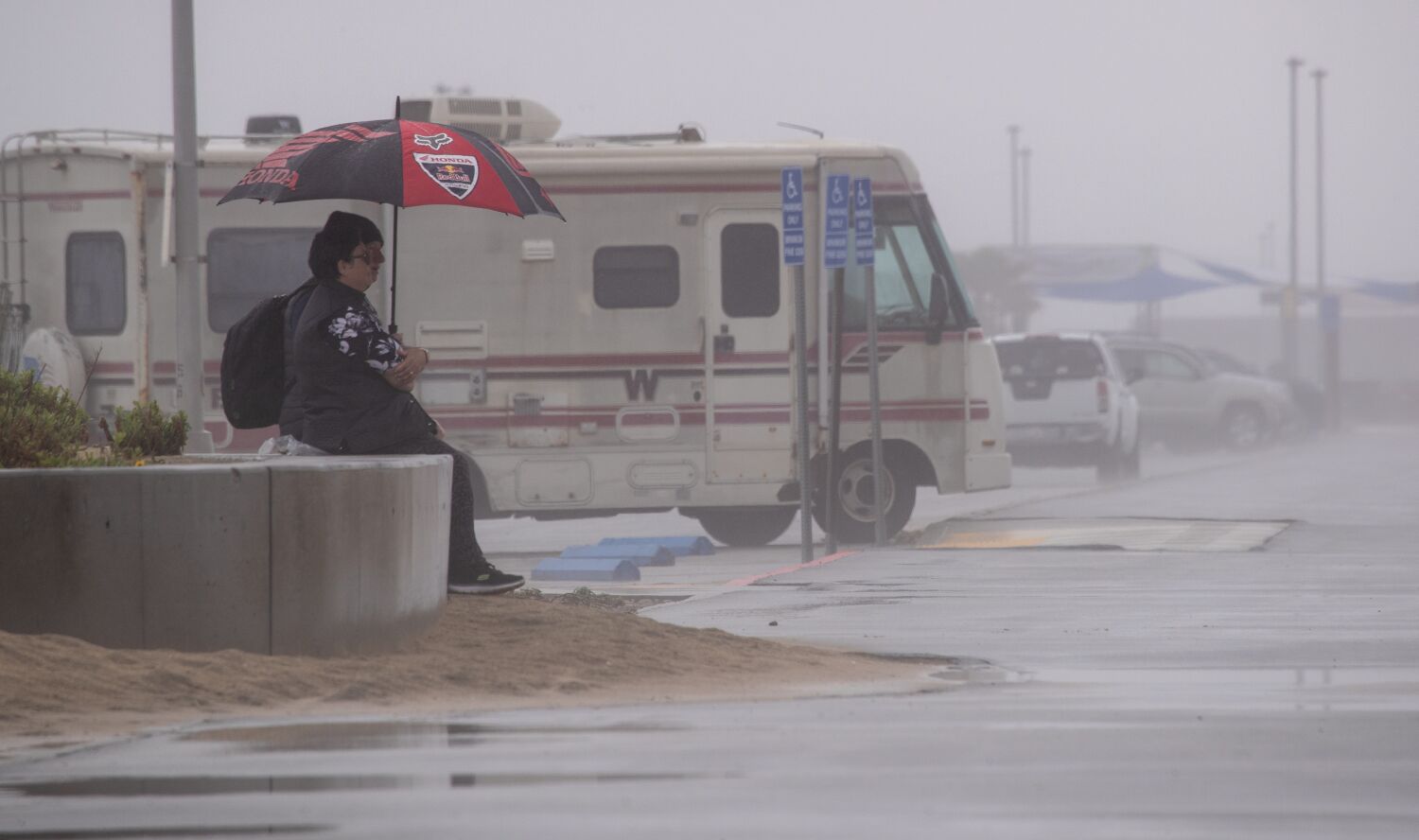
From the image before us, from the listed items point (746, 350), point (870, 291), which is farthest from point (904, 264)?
point (870, 291)

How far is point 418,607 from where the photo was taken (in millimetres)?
8758

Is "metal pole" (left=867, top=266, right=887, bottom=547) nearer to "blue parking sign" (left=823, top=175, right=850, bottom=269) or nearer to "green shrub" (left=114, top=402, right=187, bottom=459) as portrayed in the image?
"blue parking sign" (left=823, top=175, right=850, bottom=269)

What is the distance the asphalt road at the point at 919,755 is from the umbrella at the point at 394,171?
7.83 ft

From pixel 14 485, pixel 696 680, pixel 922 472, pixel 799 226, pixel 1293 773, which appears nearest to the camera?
pixel 1293 773

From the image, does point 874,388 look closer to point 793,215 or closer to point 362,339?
point 793,215

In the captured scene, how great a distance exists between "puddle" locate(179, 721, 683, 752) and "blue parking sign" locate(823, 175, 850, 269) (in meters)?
8.23

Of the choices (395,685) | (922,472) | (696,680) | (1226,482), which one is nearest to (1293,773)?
(696,680)

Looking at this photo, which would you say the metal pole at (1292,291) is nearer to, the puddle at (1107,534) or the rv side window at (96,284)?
the puddle at (1107,534)

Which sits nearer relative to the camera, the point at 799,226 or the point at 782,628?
the point at 782,628

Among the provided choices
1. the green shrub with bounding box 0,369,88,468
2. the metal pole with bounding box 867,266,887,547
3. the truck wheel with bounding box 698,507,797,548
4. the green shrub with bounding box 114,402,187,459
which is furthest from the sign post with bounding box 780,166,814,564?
the green shrub with bounding box 0,369,88,468

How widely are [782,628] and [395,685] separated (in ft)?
9.20

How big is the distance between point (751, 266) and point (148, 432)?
26.7ft

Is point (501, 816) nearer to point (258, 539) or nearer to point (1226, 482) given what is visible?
point (258, 539)

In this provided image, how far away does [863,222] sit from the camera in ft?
49.8
